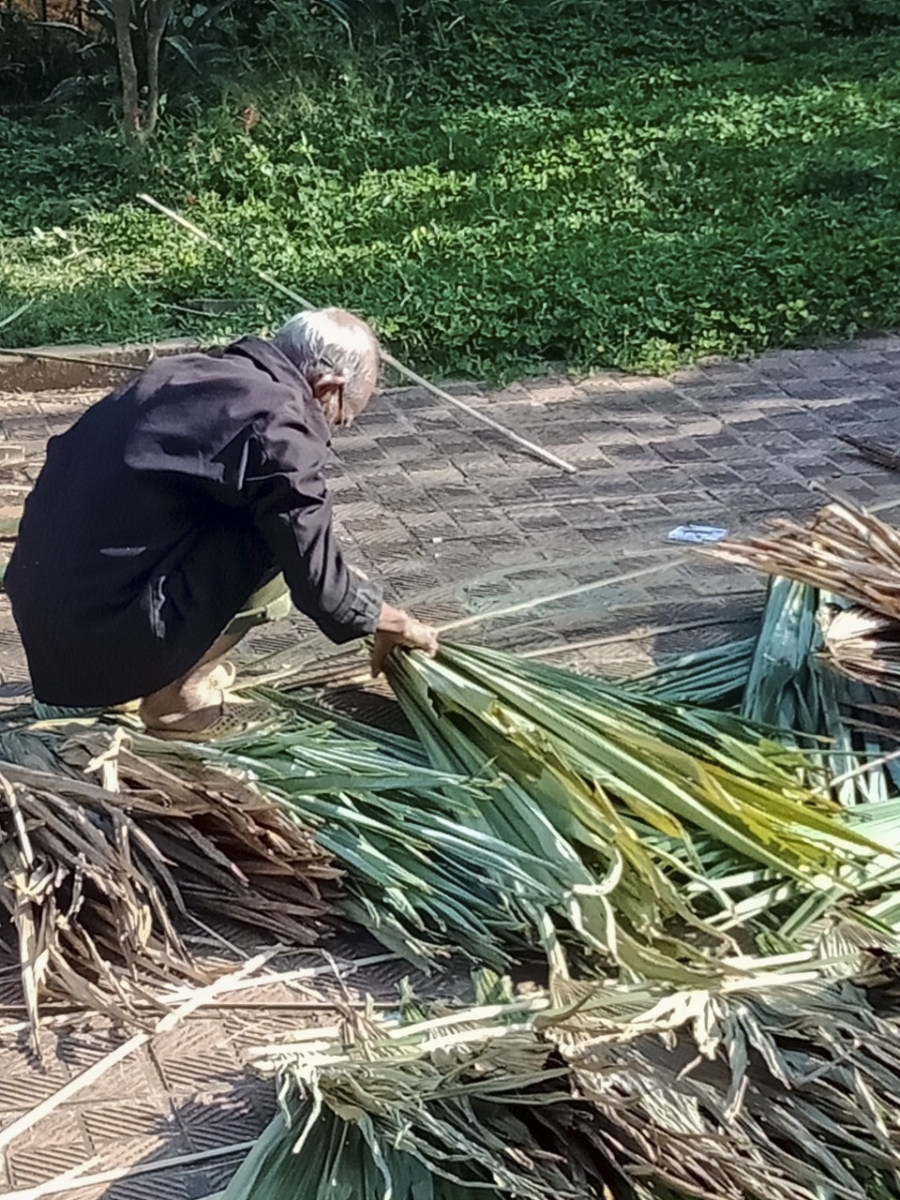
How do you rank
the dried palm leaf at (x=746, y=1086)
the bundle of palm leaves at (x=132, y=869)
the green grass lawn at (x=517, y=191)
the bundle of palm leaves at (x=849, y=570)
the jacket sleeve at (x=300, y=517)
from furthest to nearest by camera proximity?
the green grass lawn at (x=517, y=191) < the bundle of palm leaves at (x=849, y=570) < the jacket sleeve at (x=300, y=517) < the bundle of palm leaves at (x=132, y=869) < the dried palm leaf at (x=746, y=1086)

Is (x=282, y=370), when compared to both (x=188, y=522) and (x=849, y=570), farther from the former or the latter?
(x=849, y=570)

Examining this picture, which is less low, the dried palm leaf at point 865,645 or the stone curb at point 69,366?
the dried palm leaf at point 865,645

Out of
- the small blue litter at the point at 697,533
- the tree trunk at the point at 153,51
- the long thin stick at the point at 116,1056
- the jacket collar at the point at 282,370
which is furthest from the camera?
the tree trunk at the point at 153,51

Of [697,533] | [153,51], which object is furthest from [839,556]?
[153,51]

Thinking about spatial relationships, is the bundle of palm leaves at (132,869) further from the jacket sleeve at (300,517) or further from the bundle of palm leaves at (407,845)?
the jacket sleeve at (300,517)

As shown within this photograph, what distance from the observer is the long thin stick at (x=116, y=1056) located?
2.41 m

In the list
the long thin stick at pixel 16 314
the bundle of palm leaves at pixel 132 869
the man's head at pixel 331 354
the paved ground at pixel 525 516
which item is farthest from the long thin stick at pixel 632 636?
the long thin stick at pixel 16 314

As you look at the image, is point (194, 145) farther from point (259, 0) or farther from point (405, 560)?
point (405, 560)

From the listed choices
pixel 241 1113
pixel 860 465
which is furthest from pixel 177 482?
pixel 860 465

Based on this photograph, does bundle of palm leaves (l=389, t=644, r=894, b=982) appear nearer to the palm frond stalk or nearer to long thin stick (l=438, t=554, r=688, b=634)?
the palm frond stalk

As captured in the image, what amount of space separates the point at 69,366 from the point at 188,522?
3093 mm

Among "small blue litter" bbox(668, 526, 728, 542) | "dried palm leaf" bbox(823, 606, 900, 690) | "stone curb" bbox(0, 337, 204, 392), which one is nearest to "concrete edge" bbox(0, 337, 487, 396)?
"stone curb" bbox(0, 337, 204, 392)

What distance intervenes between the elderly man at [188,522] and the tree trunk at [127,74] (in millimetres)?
6238

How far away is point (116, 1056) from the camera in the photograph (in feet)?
8.39
